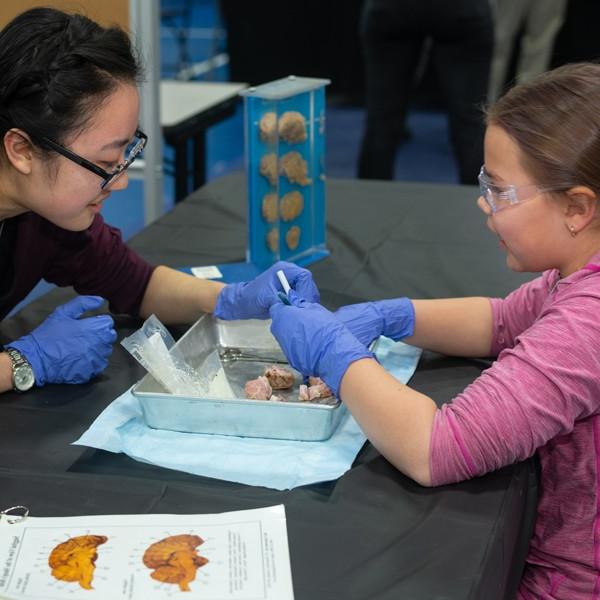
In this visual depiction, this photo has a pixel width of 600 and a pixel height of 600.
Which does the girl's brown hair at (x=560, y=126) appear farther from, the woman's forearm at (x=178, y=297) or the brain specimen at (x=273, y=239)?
the brain specimen at (x=273, y=239)

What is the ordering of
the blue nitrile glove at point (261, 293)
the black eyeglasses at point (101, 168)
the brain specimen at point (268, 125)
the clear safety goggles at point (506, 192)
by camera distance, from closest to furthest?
the clear safety goggles at point (506, 192)
the black eyeglasses at point (101, 168)
the blue nitrile glove at point (261, 293)
the brain specimen at point (268, 125)

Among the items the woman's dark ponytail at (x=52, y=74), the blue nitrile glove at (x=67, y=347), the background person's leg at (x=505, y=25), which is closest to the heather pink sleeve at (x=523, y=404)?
the blue nitrile glove at (x=67, y=347)

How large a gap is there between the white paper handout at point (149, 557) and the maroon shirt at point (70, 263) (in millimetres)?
584

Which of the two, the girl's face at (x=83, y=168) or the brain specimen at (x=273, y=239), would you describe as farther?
the brain specimen at (x=273, y=239)

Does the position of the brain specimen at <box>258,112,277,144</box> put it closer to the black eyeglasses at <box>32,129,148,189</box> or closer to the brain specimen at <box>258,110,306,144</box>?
the brain specimen at <box>258,110,306,144</box>

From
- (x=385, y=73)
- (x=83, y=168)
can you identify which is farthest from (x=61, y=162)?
(x=385, y=73)

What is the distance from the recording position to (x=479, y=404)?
0.98 meters

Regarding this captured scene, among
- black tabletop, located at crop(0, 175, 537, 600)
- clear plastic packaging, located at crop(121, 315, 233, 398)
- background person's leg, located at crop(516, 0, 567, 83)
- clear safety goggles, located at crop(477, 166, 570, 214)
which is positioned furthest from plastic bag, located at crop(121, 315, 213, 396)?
background person's leg, located at crop(516, 0, 567, 83)

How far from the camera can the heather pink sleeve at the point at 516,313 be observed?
1.29 meters

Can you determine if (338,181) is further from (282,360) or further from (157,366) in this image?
(157,366)

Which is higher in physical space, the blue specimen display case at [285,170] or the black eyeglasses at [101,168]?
the black eyeglasses at [101,168]

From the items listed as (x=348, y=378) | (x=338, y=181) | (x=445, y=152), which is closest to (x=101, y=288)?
(x=348, y=378)

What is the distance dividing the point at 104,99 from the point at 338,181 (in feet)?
3.82

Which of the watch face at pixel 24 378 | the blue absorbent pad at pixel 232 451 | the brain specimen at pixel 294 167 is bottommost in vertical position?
the watch face at pixel 24 378
